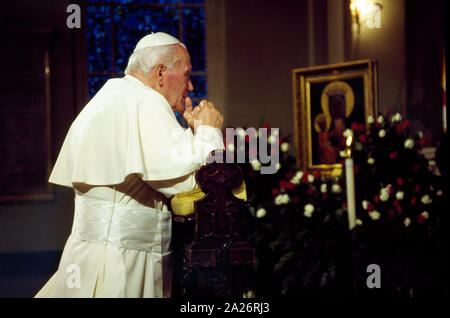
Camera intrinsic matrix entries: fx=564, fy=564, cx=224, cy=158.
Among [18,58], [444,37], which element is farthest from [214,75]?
[444,37]

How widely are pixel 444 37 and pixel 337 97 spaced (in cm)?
91

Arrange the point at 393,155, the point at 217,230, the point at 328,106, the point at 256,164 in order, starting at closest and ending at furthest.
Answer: the point at 217,230
the point at 393,155
the point at 256,164
the point at 328,106

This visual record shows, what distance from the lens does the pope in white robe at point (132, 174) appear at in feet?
6.26

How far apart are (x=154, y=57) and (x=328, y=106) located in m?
2.75

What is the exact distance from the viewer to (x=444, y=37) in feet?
13.3

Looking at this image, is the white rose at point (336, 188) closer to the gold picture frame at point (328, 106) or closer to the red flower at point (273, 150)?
the red flower at point (273, 150)

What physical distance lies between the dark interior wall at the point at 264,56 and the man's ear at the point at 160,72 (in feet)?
10.4

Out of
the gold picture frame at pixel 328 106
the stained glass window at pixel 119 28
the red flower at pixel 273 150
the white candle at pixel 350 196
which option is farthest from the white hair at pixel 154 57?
the stained glass window at pixel 119 28

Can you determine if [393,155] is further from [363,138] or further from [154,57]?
[154,57]

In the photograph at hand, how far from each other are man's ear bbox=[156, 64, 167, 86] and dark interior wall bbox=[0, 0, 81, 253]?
314cm

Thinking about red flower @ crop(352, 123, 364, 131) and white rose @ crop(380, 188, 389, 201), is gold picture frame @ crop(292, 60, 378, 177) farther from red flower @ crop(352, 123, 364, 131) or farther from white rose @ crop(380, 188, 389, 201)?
white rose @ crop(380, 188, 389, 201)

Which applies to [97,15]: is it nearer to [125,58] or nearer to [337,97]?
[125,58]

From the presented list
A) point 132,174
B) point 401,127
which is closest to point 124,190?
point 132,174

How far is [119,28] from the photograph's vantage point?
215 inches
